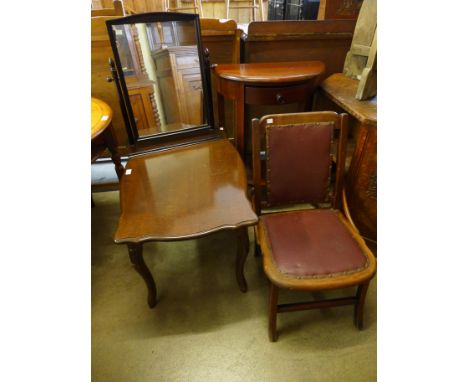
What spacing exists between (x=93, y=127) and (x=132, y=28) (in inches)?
20.5

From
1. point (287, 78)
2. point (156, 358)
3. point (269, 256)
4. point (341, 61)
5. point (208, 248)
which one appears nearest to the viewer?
point (269, 256)

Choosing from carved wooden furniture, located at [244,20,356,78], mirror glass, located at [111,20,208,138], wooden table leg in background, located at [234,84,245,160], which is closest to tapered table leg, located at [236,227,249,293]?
wooden table leg in background, located at [234,84,245,160]

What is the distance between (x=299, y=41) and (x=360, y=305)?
167 centimetres

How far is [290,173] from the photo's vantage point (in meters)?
1.25

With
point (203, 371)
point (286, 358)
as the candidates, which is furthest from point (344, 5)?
point (203, 371)

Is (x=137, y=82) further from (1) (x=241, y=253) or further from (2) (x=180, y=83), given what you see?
(1) (x=241, y=253)

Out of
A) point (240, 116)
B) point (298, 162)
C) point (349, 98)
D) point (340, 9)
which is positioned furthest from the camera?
point (340, 9)

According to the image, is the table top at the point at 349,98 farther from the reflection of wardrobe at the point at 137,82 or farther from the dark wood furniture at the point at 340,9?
the reflection of wardrobe at the point at 137,82

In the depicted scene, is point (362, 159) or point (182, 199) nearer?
point (182, 199)

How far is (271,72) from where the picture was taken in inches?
59.8

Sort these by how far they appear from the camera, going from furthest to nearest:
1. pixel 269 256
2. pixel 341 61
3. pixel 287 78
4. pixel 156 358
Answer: pixel 341 61 → pixel 287 78 → pixel 156 358 → pixel 269 256

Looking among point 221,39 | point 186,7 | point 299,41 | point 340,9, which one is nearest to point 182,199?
point 221,39

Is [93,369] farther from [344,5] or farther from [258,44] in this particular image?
[344,5]

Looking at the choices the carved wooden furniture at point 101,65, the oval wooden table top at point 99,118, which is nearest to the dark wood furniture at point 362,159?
the oval wooden table top at point 99,118
